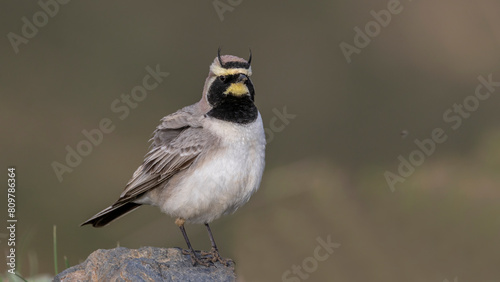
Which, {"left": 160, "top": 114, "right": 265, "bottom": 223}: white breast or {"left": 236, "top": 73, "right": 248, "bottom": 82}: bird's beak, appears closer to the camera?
{"left": 236, "top": 73, "right": 248, "bottom": 82}: bird's beak

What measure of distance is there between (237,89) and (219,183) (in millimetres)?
792

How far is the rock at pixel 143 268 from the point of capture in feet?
23.3

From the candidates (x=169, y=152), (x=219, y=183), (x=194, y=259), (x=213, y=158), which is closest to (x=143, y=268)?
(x=194, y=259)

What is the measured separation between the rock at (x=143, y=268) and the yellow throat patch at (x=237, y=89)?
1394mm

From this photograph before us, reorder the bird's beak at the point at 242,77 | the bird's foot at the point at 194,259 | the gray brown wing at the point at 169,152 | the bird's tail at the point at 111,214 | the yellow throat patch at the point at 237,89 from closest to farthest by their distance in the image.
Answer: the bird's beak at the point at 242,77 → the yellow throat patch at the point at 237,89 → the bird's foot at the point at 194,259 → the gray brown wing at the point at 169,152 → the bird's tail at the point at 111,214

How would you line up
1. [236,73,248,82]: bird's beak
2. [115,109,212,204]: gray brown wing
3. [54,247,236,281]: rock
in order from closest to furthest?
[54,247,236,281]: rock, [236,73,248,82]: bird's beak, [115,109,212,204]: gray brown wing

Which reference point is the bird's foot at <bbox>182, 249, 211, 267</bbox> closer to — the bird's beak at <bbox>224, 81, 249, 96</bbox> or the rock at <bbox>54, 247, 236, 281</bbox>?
the rock at <bbox>54, 247, 236, 281</bbox>

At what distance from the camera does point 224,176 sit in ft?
25.9

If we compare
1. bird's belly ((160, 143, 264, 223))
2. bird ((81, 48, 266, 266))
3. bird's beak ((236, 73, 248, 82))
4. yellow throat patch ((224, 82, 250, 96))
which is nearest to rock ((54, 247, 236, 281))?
bird ((81, 48, 266, 266))

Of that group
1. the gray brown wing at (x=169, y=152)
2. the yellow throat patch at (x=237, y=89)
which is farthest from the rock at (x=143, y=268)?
the yellow throat patch at (x=237, y=89)

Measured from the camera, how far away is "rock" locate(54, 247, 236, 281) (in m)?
7.10

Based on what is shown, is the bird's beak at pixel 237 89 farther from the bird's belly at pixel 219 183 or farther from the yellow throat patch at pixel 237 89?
the bird's belly at pixel 219 183

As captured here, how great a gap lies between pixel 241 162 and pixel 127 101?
496 centimetres

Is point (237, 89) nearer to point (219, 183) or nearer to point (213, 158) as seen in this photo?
point (213, 158)
